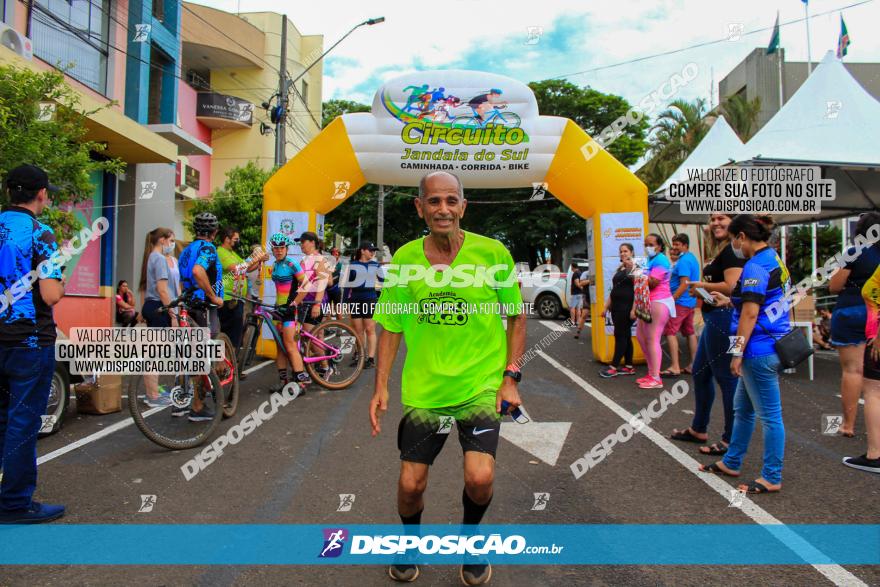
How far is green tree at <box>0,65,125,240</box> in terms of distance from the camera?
6.35 m

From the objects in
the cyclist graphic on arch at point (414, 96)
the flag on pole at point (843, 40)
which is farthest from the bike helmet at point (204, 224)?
the flag on pole at point (843, 40)

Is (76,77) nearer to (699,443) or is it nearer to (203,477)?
(203,477)

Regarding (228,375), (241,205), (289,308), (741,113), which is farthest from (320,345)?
(741,113)

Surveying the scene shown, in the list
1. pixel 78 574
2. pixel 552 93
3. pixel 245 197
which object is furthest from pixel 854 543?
pixel 552 93

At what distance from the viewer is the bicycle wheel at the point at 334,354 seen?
313 inches

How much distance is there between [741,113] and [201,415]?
2711 cm

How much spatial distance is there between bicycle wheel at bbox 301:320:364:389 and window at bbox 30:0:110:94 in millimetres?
7915

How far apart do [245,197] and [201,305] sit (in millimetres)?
16365

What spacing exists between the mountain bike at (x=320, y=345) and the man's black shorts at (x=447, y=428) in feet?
16.1

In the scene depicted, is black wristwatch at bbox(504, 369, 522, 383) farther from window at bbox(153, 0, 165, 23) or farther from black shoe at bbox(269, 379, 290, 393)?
window at bbox(153, 0, 165, 23)

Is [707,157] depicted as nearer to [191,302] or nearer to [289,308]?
[289,308]

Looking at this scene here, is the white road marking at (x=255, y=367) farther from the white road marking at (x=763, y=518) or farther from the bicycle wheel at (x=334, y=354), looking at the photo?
the white road marking at (x=763, y=518)

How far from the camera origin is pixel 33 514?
372 centimetres

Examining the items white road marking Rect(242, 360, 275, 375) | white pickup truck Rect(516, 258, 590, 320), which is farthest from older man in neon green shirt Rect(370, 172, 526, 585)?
white pickup truck Rect(516, 258, 590, 320)
